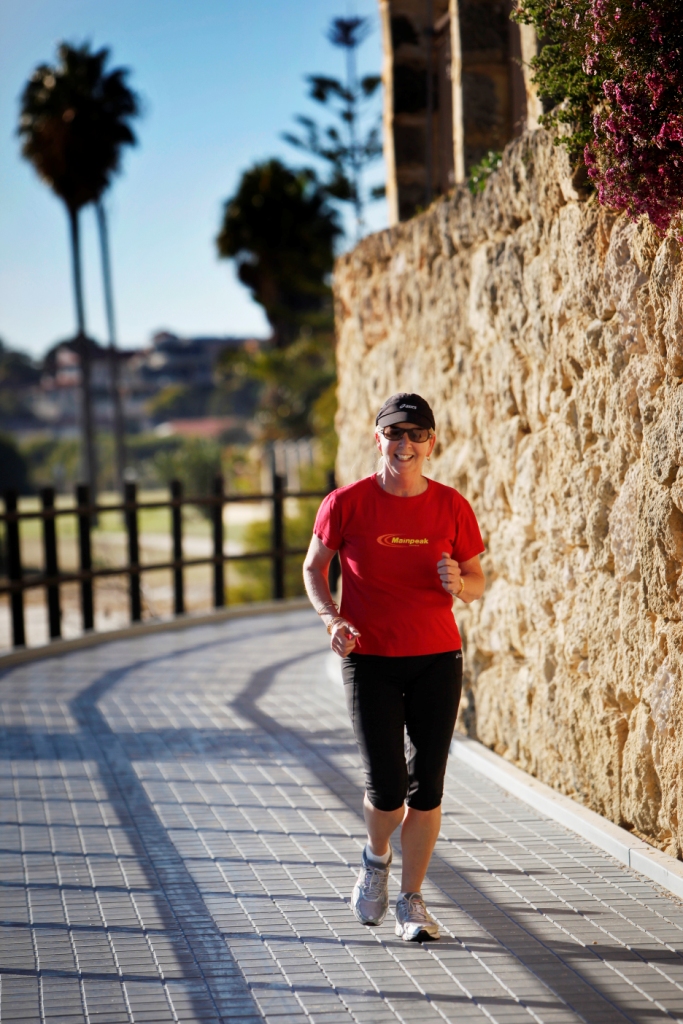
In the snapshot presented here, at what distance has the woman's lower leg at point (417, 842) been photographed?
354 cm

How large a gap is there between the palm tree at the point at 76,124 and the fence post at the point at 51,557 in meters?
26.0

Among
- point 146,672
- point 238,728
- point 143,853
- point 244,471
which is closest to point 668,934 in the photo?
point 143,853

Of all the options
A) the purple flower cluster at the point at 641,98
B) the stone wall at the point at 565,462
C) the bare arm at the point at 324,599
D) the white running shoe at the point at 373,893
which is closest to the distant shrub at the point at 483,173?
the stone wall at the point at 565,462

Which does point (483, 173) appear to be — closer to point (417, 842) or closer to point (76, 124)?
point (417, 842)

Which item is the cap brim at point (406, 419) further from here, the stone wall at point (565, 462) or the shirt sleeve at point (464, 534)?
the stone wall at point (565, 462)

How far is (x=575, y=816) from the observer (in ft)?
14.6

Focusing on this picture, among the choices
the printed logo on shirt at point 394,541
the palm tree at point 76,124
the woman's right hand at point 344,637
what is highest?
the palm tree at point 76,124

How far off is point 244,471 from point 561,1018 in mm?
29855

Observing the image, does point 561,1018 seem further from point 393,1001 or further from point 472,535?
point 472,535

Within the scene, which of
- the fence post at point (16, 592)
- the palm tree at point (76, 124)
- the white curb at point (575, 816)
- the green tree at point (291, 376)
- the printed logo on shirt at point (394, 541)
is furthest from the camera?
the palm tree at point (76, 124)

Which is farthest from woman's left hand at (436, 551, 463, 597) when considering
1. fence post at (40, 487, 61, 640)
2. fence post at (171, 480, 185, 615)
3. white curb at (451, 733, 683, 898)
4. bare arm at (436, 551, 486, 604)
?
fence post at (171, 480, 185, 615)

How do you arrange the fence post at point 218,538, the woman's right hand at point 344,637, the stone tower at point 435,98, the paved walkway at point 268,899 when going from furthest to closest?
the fence post at point 218,538 < the stone tower at point 435,98 < the woman's right hand at point 344,637 < the paved walkway at point 268,899

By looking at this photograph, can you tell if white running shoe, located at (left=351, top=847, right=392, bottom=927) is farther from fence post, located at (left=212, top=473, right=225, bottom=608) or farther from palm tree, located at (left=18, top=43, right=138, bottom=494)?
palm tree, located at (left=18, top=43, right=138, bottom=494)

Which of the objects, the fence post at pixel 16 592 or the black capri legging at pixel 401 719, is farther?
the fence post at pixel 16 592
